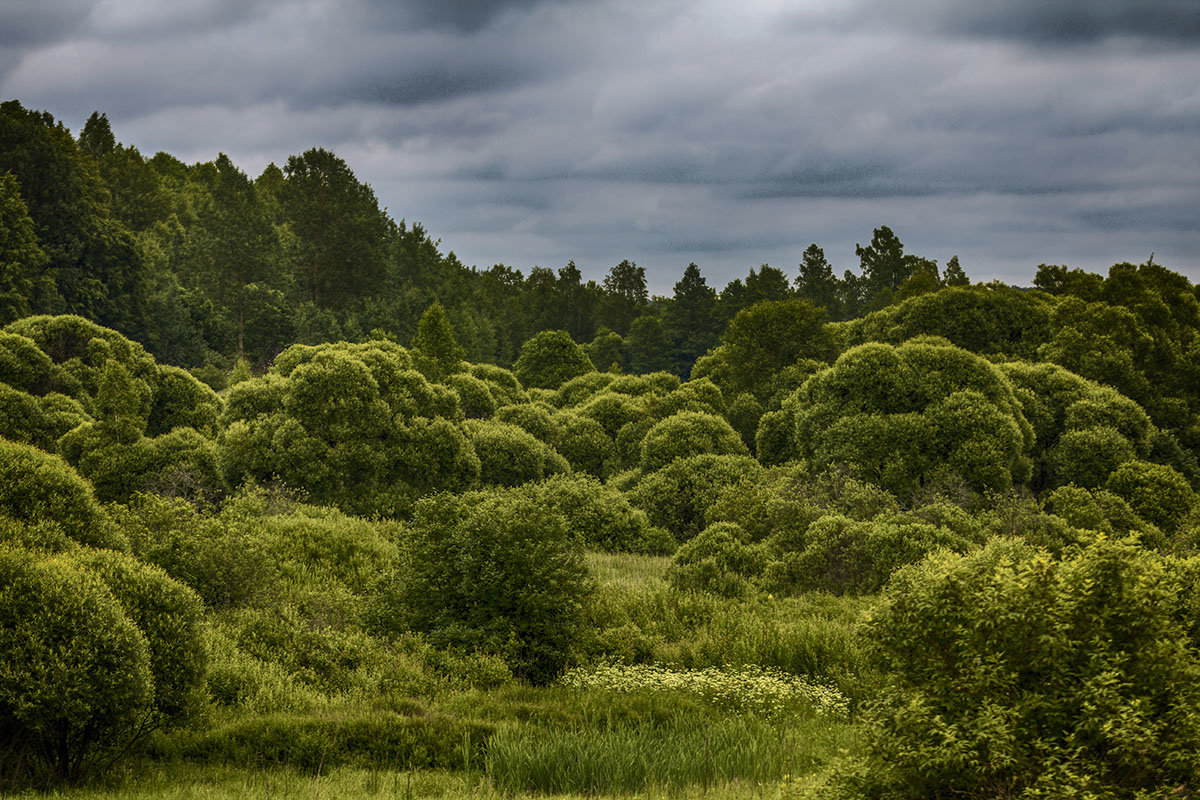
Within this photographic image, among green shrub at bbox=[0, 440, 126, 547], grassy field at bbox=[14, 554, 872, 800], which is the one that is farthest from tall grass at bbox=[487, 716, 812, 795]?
green shrub at bbox=[0, 440, 126, 547]

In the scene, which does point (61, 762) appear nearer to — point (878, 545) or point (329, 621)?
point (329, 621)

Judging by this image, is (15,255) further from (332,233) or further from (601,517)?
(601,517)

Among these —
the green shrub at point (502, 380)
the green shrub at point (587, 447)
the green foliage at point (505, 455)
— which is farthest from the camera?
the green shrub at point (502, 380)

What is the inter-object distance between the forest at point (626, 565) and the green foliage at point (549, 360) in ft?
45.3

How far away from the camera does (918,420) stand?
26.9 m

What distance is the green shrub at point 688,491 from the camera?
3084 centimetres

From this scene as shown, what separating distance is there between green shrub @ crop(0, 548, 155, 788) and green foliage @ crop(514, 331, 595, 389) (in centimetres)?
6091

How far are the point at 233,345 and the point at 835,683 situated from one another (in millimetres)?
65911

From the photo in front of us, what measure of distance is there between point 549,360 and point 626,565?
48.2 meters

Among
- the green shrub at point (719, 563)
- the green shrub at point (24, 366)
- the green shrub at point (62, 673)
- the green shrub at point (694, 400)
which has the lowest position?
the green shrub at point (719, 563)

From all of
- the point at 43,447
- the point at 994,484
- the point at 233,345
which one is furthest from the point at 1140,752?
the point at 233,345

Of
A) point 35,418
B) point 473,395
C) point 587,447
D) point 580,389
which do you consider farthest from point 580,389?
point 35,418

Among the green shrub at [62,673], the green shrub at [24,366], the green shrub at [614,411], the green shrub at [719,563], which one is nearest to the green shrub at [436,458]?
the green shrub at [719,563]

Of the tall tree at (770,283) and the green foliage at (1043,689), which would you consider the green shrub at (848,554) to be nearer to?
the green foliage at (1043,689)
